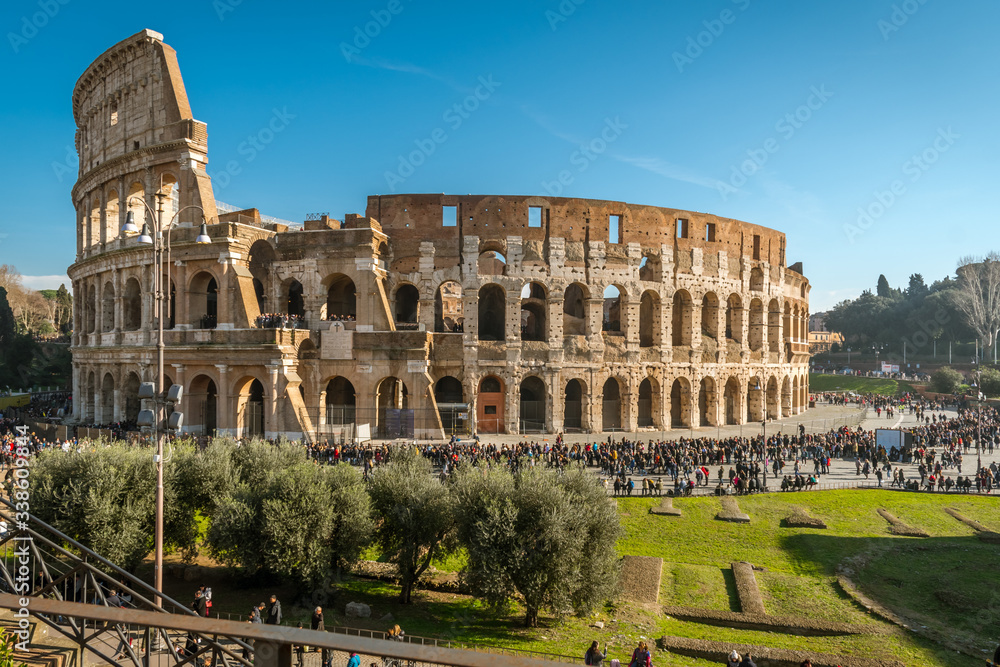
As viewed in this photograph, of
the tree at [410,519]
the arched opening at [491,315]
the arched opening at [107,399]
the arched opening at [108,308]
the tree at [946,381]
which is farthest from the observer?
the tree at [946,381]

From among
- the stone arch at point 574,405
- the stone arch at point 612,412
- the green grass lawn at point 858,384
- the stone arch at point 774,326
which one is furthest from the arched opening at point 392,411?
the green grass lawn at point 858,384

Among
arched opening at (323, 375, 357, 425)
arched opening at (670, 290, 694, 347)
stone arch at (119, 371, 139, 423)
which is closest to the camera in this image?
arched opening at (323, 375, 357, 425)

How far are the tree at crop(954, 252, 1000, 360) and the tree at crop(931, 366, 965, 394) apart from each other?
1597 centimetres

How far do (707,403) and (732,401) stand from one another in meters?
3.02

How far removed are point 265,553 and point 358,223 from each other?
22020 millimetres

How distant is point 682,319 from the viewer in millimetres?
38344

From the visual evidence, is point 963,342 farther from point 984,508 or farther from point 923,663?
point 923,663

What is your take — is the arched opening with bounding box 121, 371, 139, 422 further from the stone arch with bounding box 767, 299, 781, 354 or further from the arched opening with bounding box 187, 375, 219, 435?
the stone arch with bounding box 767, 299, 781, 354

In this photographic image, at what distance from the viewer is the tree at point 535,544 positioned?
43.3ft

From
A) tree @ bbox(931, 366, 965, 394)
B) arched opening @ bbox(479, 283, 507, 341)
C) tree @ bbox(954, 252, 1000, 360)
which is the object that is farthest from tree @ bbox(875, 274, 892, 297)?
arched opening @ bbox(479, 283, 507, 341)

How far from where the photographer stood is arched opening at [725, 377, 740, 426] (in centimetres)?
3947

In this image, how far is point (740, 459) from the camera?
2730 centimetres

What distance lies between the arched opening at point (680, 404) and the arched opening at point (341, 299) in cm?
2123

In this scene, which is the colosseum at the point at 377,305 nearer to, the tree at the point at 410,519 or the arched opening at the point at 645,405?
the arched opening at the point at 645,405
